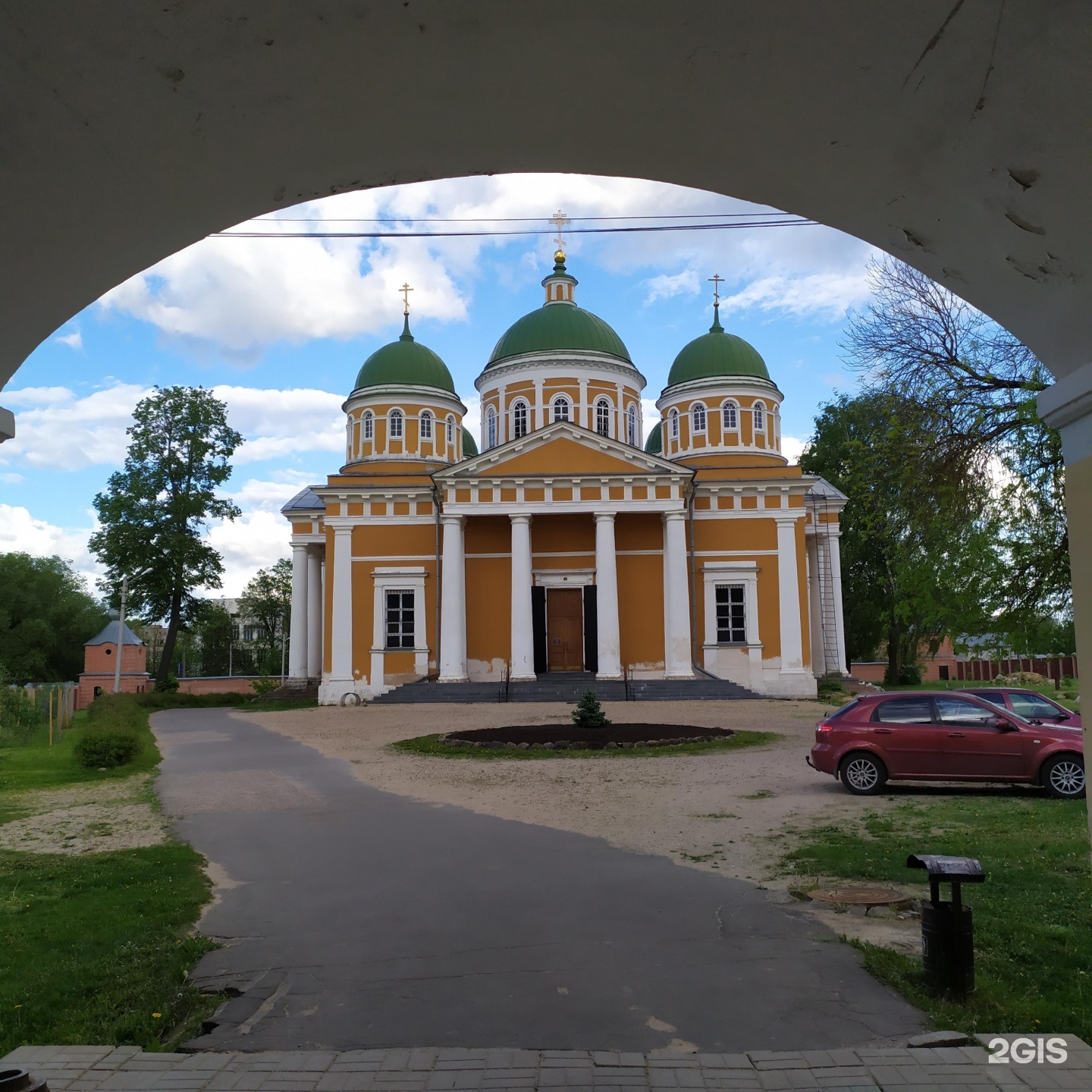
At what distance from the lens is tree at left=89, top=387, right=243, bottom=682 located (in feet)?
136

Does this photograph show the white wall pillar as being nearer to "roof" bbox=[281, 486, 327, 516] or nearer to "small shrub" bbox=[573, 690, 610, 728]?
"roof" bbox=[281, 486, 327, 516]

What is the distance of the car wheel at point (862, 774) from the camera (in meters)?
12.3

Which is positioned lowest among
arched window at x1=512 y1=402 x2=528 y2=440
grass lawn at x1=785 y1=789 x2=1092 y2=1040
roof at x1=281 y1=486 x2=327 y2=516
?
grass lawn at x1=785 y1=789 x2=1092 y2=1040

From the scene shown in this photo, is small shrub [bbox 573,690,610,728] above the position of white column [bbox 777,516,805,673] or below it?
below

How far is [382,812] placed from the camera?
38.1 ft

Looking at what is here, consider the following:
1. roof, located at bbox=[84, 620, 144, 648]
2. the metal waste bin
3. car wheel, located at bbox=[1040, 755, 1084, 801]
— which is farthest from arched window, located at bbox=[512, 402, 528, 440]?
the metal waste bin

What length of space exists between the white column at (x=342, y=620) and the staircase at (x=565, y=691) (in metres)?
2.73

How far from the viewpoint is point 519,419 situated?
39.1 metres

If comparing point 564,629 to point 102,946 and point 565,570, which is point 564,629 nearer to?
point 565,570

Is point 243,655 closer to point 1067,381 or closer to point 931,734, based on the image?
point 931,734

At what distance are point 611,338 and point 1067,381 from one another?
37443 mm

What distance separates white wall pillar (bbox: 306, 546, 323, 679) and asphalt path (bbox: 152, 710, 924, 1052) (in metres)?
28.7

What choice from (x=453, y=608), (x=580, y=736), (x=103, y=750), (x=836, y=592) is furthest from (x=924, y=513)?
(x=836, y=592)

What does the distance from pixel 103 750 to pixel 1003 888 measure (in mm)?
14857
